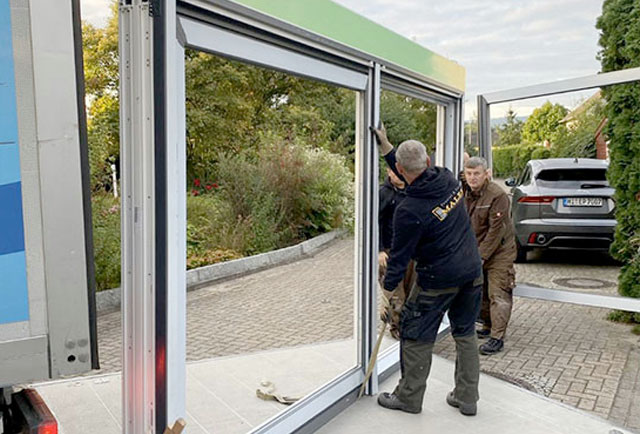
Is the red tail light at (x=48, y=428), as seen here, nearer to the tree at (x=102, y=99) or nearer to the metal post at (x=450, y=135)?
the metal post at (x=450, y=135)

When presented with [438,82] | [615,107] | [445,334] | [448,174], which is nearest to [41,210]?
[448,174]

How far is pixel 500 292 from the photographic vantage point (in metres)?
4.98

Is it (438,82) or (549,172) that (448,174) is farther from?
(549,172)

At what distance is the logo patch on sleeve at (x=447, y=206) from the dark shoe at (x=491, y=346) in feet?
6.84

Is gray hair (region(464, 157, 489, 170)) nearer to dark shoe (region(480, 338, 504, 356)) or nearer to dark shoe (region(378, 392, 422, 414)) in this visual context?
dark shoe (region(480, 338, 504, 356))

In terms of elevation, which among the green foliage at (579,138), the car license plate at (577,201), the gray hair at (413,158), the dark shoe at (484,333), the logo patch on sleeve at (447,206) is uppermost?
the green foliage at (579,138)

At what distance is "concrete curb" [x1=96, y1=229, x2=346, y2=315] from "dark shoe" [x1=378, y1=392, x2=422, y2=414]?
11.9ft

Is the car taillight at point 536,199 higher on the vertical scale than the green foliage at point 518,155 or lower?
lower

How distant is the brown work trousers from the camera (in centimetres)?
494

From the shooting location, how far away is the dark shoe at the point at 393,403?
3609mm

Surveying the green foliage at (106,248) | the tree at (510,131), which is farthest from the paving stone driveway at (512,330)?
the tree at (510,131)

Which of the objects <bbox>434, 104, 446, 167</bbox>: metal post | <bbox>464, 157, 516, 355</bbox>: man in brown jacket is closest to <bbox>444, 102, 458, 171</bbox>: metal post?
<bbox>434, 104, 446, 167</bbox>: metal post

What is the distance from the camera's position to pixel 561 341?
17.5 ft

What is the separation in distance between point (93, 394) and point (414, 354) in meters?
2.26
